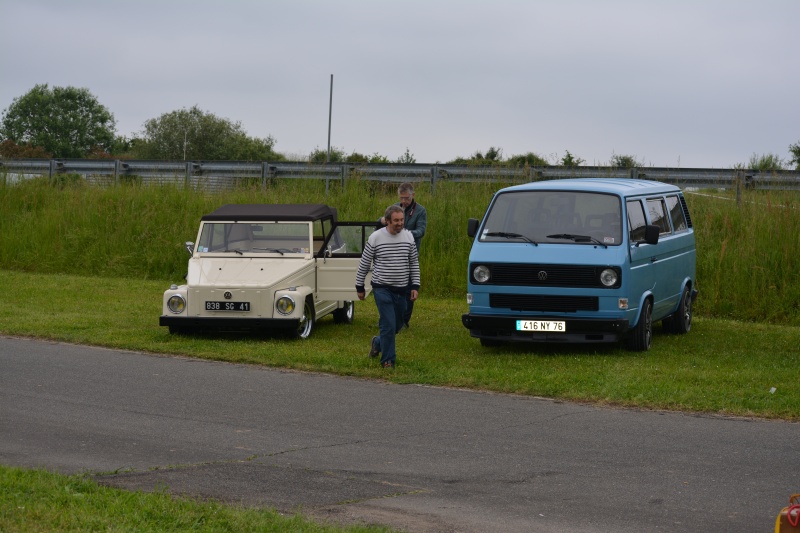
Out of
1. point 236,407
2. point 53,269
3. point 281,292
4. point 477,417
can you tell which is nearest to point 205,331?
point 281,292

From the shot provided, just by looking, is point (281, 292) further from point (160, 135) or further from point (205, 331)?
point (160, 135)

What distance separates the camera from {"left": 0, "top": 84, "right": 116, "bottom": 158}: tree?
314 ft

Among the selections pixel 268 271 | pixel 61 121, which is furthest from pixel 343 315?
pixel 61 121

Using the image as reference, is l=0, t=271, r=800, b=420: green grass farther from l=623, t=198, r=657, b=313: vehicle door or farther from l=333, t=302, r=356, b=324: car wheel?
l=623, t=198, r=657, b=313: vehicle door

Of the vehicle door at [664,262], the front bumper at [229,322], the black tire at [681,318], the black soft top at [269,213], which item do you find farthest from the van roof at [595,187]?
the front bumper at [229,322]

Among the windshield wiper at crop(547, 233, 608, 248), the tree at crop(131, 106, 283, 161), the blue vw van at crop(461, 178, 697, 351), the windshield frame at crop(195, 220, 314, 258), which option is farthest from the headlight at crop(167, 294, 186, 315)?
the tree at crop(131, 106, 283, 161)

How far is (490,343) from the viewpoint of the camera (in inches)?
588

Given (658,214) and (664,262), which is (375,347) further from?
(658,214)

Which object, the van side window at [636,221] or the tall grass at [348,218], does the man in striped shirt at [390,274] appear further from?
the tall grass at [348,218]

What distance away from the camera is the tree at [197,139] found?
6231 centimetres

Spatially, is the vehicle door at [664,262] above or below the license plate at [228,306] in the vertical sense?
above

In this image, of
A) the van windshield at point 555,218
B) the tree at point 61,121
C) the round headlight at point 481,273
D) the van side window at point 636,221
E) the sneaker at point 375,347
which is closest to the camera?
the sneaker at point 375,347

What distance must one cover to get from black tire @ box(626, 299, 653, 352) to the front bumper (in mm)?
4381

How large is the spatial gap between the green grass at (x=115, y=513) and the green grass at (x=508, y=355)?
5409 millimetres
